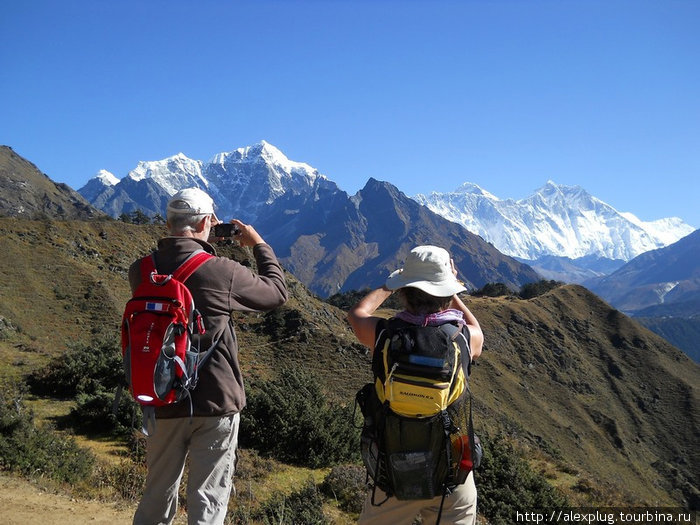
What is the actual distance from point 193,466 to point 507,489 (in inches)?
300

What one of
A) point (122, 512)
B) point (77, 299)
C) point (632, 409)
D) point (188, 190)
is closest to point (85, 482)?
point (122, 512)

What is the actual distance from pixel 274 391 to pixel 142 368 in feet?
28.9

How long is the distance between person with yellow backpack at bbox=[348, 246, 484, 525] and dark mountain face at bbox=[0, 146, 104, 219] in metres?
130

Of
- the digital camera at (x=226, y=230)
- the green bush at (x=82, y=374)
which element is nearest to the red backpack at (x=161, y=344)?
the digital camera at (x=226, y=230)

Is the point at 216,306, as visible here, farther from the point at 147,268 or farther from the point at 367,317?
the point at 367,317

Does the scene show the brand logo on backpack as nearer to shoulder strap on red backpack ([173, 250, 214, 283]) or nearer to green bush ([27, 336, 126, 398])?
shoulder strap on red backpack ([173, 250, 214, 283])

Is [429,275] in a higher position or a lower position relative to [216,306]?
higher

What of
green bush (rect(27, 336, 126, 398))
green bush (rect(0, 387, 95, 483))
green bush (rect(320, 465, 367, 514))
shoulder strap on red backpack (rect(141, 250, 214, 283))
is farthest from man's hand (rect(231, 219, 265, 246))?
green bush (rect(27, 336, 126, 398))

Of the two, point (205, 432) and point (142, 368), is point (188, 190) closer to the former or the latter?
point (142, 368)

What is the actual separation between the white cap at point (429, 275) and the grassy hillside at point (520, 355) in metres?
12.1

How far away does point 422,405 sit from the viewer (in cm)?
271

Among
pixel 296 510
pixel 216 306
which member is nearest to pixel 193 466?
pixel 216 306

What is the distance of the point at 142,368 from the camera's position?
112 inches

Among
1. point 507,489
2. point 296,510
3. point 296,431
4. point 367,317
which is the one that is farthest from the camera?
point 296,431
